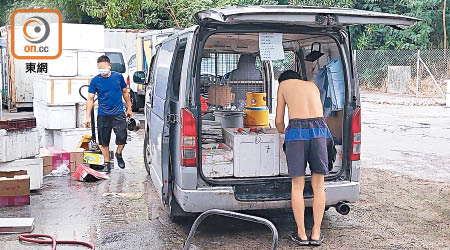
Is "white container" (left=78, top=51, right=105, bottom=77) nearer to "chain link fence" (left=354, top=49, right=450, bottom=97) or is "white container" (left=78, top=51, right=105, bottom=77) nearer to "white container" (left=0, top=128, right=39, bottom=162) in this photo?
"white container" (left=0, top=128, right=39, bottom=162)

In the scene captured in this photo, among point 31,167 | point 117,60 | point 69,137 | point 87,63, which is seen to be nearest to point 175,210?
point 31,167

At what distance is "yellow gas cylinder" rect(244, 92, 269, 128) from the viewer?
730cm

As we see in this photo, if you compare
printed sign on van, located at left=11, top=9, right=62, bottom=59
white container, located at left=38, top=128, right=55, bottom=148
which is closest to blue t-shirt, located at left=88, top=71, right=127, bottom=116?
white container, located at left=38, top=128, right=55, bottom=148

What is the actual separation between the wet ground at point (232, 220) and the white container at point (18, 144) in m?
0.57

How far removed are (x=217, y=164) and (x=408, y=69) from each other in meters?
21.0

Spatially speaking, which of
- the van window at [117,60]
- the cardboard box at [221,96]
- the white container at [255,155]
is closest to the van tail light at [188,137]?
the white container at [255,155]

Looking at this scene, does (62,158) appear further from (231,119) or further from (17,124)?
(231,119)

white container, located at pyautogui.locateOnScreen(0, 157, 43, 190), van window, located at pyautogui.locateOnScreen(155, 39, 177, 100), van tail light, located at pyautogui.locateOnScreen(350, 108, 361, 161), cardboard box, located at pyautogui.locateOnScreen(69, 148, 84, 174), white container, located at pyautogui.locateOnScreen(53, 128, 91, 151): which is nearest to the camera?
van tail light, located at pyautogui.locateOnScreen(350, 108, 361, 161)

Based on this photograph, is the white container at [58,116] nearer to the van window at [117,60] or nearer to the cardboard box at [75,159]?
the cardboard box at [75,159]

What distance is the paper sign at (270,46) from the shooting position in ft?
18.8

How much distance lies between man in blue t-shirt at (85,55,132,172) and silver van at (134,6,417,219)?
215cm

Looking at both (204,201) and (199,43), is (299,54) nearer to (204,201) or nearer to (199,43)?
(199,43)

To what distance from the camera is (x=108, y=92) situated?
8.91 meters

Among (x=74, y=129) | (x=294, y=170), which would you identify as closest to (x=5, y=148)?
(x=74, y=129)
